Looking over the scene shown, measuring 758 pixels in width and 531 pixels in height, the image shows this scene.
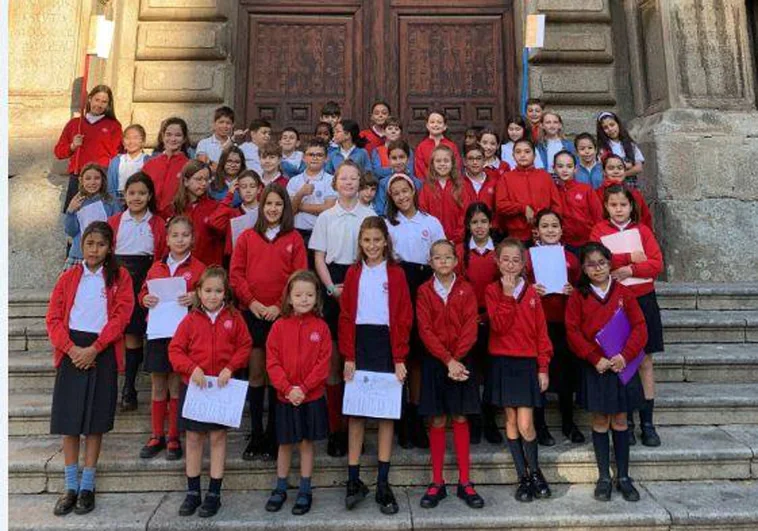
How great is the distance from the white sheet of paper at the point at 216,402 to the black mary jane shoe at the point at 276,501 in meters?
0.48

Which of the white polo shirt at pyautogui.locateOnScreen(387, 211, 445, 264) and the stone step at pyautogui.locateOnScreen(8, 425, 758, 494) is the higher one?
the white polo shirt at pyautogui.locateOnScreen(387, 211, 445, 264)

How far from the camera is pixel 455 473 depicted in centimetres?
391

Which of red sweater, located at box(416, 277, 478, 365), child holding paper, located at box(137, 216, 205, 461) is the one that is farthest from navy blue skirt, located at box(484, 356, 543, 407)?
child holding paper, located at box(137, 216, 205, 461)

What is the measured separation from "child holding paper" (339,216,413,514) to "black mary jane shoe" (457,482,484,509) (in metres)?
0.45

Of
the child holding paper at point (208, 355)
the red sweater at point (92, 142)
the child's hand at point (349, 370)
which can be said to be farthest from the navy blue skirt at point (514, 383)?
the red sweater at point (92, 142)

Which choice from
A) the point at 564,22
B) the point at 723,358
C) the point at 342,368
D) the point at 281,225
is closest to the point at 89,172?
the point at 281,225

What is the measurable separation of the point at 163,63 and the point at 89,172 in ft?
12.8

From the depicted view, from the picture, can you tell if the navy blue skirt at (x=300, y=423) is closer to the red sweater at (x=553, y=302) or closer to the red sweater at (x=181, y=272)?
the red sweater at (x=181, y=272)

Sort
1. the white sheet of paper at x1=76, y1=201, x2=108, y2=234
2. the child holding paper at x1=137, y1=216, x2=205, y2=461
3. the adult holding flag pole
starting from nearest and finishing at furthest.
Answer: the child holding paper at x1=137, y1=216, x2=205, y2=461
the white sheet of paper at x1=76, y1=201, x2=108, y2=234
the adult holding flag pole

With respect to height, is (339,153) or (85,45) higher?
(85,45)

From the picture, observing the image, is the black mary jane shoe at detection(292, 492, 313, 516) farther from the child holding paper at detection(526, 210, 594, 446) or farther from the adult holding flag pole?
the adult holding flag pole

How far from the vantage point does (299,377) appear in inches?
142

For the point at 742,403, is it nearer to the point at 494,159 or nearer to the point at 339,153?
the point at 494,159

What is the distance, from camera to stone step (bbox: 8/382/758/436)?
→ 14.0ft
